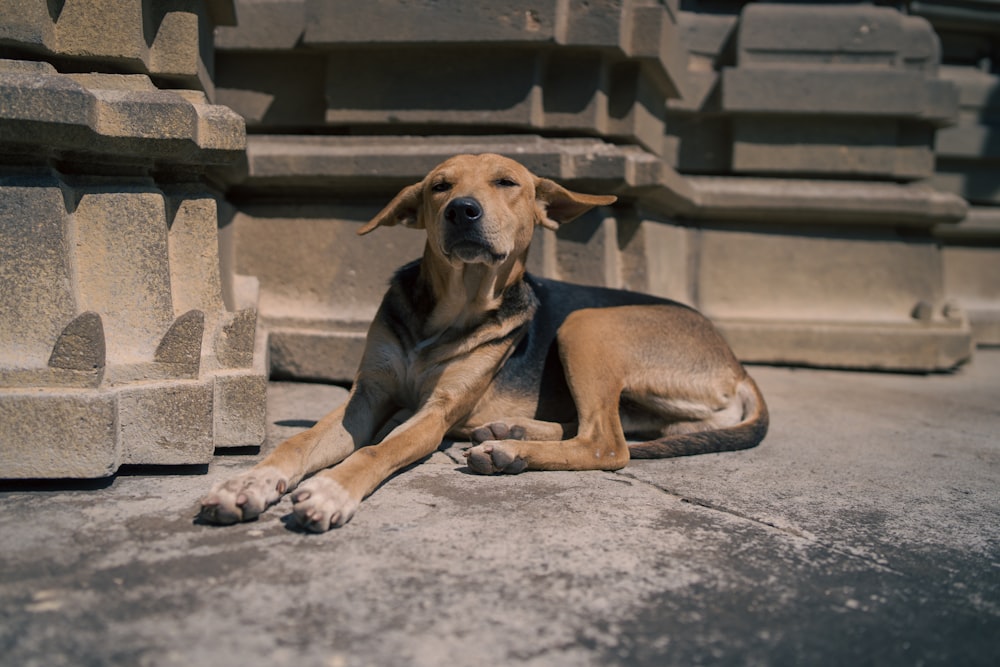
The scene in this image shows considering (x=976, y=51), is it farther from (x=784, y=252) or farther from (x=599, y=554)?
(x=599, y=554)

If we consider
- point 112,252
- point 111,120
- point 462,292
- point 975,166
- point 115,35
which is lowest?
point 462,292

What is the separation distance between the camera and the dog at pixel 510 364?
3.31 meters

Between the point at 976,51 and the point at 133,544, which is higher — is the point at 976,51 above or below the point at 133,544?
above

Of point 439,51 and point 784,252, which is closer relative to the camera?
point 439,51

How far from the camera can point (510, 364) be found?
12.5 ft

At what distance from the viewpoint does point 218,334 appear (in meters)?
3.35

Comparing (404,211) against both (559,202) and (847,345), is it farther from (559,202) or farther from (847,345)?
(847,345)

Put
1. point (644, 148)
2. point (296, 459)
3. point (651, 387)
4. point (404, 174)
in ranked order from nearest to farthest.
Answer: point (296, 459), point (651, 387), point (404, 174), point (644, 148)

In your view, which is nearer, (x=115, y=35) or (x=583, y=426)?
(x=115, y=35)

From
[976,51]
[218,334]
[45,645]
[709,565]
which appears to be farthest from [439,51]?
[976,51]

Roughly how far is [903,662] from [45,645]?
68.8 inches

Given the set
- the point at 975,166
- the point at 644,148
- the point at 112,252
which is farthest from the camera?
the point at 975,166

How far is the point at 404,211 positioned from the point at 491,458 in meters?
1.21

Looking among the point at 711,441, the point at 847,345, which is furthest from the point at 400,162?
the point at 847,345
